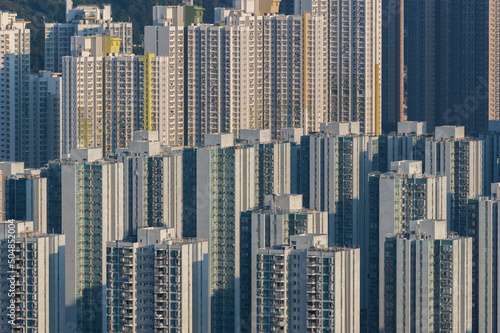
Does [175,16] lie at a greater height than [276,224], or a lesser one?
greater

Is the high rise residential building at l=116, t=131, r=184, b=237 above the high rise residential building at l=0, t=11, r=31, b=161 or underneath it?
underneath

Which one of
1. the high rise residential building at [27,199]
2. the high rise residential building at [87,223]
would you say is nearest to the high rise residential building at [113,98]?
the high rise residential building at [27,199]

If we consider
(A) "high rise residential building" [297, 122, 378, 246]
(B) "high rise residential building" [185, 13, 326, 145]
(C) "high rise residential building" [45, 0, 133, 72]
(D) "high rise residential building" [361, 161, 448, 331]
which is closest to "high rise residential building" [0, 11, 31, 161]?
(C) "high rise residential building" [45, 0, 133, 72]

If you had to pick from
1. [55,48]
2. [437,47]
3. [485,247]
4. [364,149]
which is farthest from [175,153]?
[437,47]

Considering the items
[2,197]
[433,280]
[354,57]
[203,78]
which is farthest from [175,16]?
[433,280]

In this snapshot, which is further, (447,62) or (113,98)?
(447,62)

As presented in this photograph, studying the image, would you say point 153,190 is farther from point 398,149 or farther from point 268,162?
point 398,149

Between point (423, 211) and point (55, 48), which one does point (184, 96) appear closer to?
point (55, 48)

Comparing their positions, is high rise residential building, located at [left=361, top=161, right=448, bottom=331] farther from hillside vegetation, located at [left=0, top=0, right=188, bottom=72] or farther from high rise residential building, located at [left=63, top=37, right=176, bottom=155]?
hillside vegetation, located at [left=0, top=0, right=188, bottom=72]
